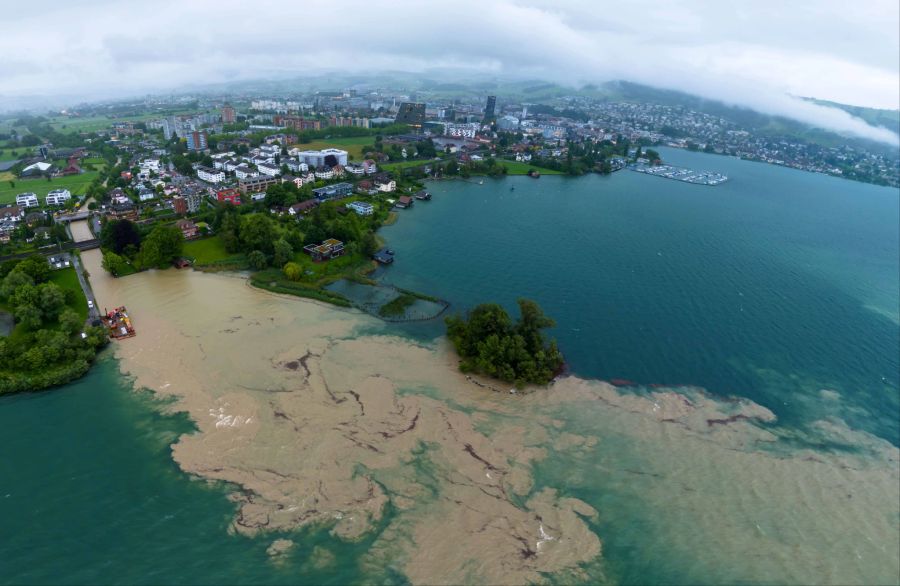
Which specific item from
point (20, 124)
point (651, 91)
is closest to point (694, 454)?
point (20, 124)

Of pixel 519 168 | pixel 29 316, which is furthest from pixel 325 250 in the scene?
pixel 519 168

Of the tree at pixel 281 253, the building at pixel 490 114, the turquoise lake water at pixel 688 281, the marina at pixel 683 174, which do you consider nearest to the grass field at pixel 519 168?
the turquoise lake water at pixel 688 281

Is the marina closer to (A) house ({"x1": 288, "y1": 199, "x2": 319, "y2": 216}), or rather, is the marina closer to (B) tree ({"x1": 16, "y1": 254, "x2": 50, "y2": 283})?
(A) house ({"x1": 288, "y1": 199, "x2": 319, "y2": 216})

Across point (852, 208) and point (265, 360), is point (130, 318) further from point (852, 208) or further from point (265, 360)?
point (852, 208)

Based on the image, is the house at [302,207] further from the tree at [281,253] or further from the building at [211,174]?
the building at [211,174]

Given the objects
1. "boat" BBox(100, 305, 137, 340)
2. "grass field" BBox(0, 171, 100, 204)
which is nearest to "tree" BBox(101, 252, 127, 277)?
"boat" BBox(100, 305, 137, 340)
